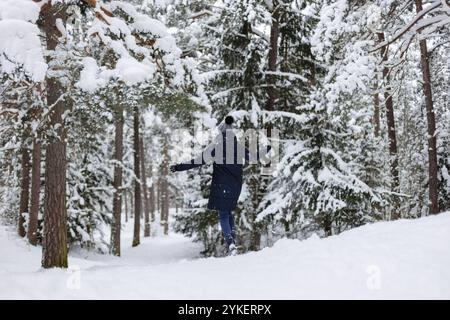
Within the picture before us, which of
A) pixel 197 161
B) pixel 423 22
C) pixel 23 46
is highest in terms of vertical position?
pixel 423 22

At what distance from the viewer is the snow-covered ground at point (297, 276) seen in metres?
4.27

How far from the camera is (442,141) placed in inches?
620

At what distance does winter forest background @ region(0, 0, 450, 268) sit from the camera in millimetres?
6312

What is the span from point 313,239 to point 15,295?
4.23 m

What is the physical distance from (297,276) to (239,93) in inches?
337

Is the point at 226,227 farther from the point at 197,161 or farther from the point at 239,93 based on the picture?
the point at 239,93

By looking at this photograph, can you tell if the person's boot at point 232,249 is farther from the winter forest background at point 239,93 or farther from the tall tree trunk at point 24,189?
the tall tree trunk at point 24,189

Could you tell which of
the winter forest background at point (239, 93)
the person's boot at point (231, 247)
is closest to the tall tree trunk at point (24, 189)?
the winter forest background at point (239, 93)

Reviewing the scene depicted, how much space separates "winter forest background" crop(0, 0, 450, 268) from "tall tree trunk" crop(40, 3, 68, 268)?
21 mm

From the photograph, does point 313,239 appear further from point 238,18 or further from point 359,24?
point 238,18

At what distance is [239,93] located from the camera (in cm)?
1253

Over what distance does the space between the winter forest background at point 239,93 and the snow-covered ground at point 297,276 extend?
2.08 meters

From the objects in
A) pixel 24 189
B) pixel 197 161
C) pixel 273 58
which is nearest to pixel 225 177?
pixel 197 161
